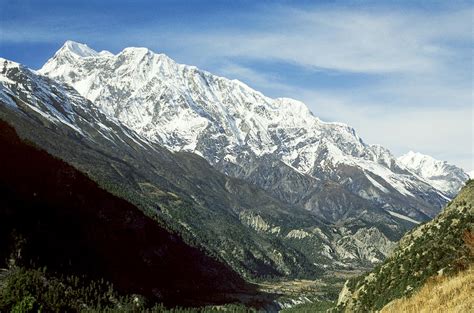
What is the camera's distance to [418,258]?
124 metres

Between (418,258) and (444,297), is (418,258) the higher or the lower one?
the lower one

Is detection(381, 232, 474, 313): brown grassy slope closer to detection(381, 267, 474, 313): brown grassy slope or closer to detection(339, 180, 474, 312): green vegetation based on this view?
detection(381, 267, 474, 313): brown grassy slope

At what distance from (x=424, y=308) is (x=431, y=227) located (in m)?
131

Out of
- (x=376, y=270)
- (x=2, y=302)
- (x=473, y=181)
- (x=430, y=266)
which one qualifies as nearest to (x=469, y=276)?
(x=430, y=266)

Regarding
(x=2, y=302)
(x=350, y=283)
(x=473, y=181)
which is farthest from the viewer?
(x=2, y=302)

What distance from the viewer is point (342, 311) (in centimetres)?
15000

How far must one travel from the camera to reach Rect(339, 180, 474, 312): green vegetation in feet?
363

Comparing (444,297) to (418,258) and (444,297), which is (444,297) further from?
(418,258)

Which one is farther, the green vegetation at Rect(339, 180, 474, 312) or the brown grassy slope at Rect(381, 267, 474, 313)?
the green vegetation at Rect(339, 180, 474, 312)

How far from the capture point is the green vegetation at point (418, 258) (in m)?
110

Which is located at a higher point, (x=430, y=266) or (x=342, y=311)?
(x=430, y=266)

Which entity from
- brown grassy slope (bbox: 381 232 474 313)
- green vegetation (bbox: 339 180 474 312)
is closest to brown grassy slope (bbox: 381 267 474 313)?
brown grassy slope (bbox: 381 232 474 313)

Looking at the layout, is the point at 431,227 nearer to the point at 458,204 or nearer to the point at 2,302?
the point at 458,204

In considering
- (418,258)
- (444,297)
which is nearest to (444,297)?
(444,297)
